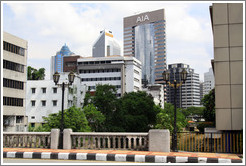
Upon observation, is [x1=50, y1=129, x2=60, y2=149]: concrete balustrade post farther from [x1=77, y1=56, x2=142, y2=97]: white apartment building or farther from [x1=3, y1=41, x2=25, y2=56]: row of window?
[x1=77, y1=56, x2=142, y2=97]: white apartment building

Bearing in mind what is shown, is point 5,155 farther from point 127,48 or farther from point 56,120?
point 127,48

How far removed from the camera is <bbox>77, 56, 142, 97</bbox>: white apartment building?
95.9m

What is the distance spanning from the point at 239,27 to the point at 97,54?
16876 centimetres

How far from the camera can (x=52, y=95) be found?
6788 centimetres

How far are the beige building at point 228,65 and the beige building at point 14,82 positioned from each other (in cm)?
3888

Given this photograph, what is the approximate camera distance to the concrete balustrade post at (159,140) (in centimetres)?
1398

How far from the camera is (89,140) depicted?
14867 mm

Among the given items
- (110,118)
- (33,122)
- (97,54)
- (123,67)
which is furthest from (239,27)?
(97,54)

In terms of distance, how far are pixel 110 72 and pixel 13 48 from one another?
49342mm

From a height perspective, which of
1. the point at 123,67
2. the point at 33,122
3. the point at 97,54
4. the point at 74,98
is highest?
the point at 97,54

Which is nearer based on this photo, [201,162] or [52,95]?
[201,162]

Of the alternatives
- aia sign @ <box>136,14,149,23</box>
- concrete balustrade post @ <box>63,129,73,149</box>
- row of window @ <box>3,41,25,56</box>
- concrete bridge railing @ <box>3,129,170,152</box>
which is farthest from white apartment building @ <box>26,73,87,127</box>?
aia sign @ <box>136,14,149,23</box>

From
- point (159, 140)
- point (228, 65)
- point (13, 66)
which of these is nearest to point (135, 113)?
point (13, 66)

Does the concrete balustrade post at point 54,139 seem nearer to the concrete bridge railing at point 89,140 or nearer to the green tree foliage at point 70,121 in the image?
the concrete bridge railing at point 89,140
